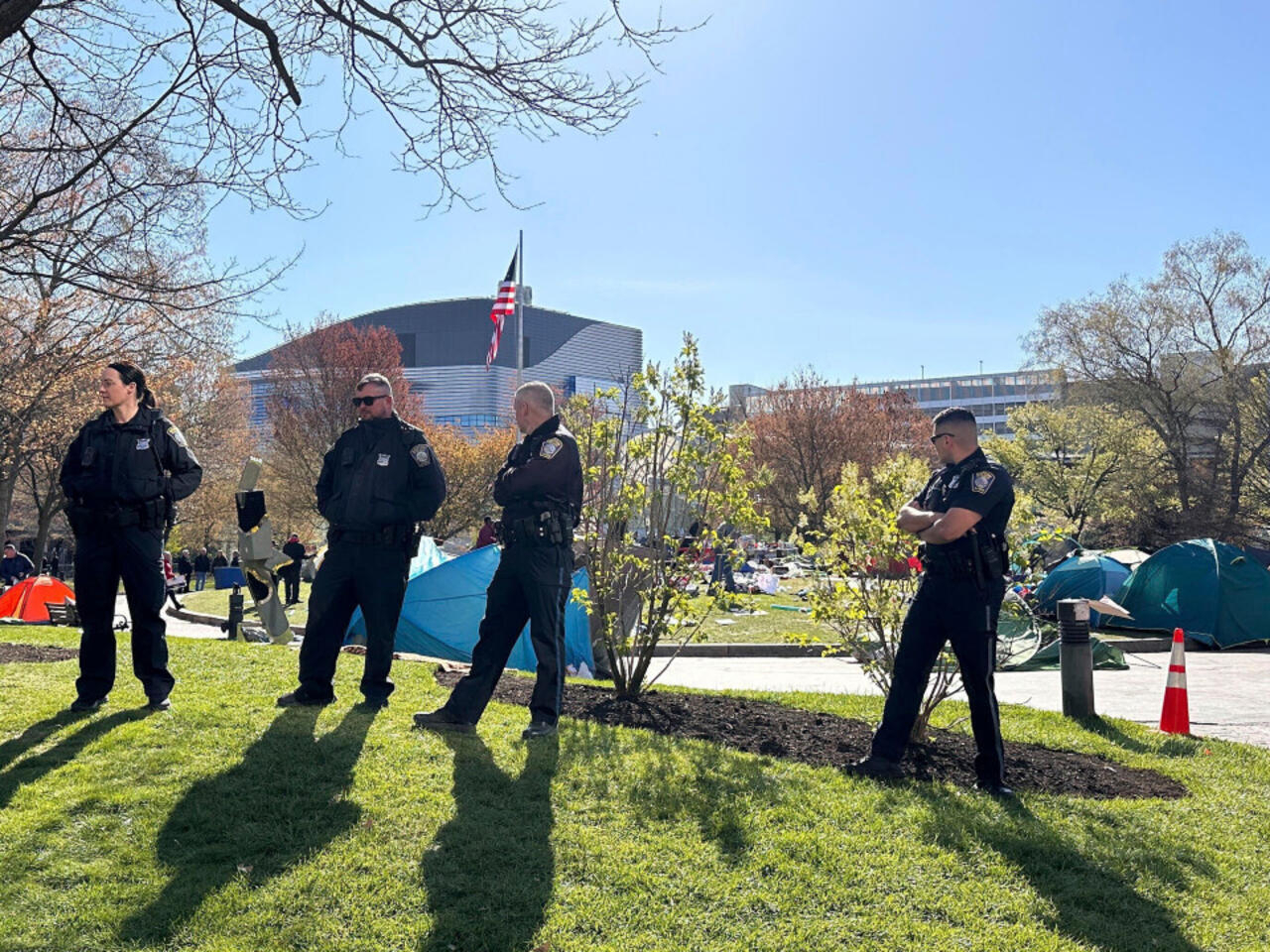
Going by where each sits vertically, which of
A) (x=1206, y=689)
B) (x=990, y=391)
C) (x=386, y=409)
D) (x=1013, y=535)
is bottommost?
(x=1206, y=689)

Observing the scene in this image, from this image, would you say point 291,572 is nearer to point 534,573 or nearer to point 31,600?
point 31,600

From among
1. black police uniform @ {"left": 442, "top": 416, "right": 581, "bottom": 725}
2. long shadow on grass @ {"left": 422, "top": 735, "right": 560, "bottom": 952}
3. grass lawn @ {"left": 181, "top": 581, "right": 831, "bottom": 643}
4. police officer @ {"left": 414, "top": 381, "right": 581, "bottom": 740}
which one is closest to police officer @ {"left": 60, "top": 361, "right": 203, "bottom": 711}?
police officer @ {"left": 414, "top": 381, "right": 581, "bottom": 740}

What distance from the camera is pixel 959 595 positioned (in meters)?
4.83

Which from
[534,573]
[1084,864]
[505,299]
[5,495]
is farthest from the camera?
[505,299]

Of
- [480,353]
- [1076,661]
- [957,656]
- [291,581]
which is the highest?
[480,353]

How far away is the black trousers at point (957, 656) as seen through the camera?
4793 mm

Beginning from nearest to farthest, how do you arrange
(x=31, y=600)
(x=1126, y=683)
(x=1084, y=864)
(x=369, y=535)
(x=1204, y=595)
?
(x=1084, y=864), (x=369, y=535), (x=1126, y=683), (x=31, y=600), (x=1204, y=595)

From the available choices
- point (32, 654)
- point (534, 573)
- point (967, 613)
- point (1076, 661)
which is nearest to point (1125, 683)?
point (1076, 661)

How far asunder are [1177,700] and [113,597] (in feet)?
23.1

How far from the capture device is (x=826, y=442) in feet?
135

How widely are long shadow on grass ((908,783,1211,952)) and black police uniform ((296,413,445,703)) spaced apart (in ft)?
10.1

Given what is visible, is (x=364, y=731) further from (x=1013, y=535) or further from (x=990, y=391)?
(x=990, y=391)

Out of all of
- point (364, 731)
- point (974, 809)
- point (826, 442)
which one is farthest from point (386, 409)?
point (826, 442)

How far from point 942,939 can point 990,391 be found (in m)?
138
